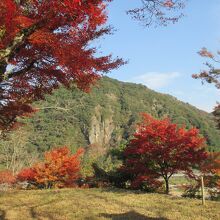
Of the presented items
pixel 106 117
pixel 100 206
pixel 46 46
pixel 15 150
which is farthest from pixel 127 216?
pixel 106 117

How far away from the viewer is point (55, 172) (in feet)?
66.9

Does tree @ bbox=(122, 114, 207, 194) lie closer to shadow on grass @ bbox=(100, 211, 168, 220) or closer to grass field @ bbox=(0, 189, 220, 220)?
grass field @ bbox=(0, 189, 220, 220)

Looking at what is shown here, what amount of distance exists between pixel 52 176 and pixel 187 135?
709 centimetres

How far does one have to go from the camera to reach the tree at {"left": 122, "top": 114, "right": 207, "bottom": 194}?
16.9m

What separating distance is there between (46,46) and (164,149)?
10.7 metres

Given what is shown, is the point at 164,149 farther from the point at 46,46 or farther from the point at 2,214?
the point at 46,46

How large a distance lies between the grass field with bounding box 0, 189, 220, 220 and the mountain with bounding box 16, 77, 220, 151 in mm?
53162

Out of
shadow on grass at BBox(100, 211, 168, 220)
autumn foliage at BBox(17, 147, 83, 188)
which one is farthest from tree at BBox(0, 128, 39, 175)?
shadow on grass at BBox(100, 211, 168, 220)

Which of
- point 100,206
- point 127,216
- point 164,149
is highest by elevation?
point 164,149

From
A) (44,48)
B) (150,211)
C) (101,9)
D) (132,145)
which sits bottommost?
(150,211)

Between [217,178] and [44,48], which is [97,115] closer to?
[217,178]

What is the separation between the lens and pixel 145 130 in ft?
57.7

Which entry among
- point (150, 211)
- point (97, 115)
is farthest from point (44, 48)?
point (97, 115)

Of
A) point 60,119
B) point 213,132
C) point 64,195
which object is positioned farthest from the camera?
point 213,132
